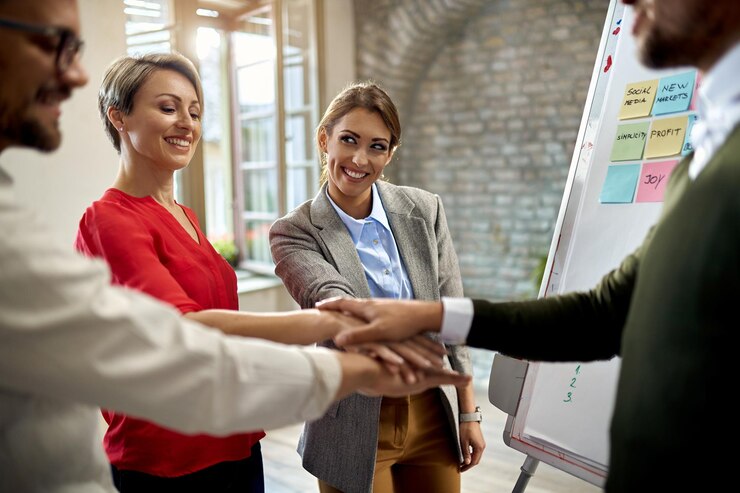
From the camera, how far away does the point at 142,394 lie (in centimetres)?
76

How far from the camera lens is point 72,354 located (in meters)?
0.73

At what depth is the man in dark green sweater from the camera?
731 mm

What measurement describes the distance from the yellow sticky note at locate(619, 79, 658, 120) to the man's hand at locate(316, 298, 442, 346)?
2.66 ft

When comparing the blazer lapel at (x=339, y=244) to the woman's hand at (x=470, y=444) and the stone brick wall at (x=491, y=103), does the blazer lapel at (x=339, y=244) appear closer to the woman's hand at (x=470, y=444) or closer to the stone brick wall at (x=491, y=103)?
the woman's hand at (x=470, y=444)

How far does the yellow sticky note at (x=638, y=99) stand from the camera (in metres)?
1.54

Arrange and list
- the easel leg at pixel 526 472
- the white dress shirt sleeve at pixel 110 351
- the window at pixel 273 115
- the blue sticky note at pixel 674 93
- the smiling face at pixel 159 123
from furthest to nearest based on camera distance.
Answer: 1. the window at pixel 273 115
2. the easel leg at pixel 526 472
3. the blue sticky note at pixel 674 93
4. the smiling face at pixel 159 123
5. the white dress shirt sleeve at pixel 110 351

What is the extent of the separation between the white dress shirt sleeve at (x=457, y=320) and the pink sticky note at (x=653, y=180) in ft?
2.11

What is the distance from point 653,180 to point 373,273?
0.72 meters

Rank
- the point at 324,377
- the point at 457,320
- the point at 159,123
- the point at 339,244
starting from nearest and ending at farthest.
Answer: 1. the point at 324,377
2. the point at 457,320
3. the point at 159,123
4. the point at 339,244

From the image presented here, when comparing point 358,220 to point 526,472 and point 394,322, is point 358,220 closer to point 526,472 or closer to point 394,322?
point 394,322

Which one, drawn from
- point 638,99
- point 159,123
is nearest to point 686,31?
point 638,99

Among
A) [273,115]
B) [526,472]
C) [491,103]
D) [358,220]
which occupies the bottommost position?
[526,472]

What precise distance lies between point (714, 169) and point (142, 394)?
0.76 m

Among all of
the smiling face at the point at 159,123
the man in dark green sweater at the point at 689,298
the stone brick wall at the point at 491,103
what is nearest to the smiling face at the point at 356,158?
the smiling face at the point at 159,123
